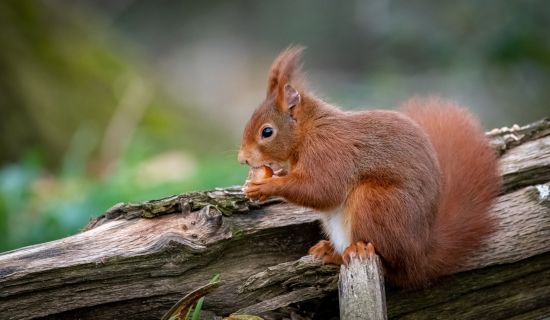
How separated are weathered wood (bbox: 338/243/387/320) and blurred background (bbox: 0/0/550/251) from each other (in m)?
1.76

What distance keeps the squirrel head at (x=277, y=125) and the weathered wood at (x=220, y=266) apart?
121 millimetres

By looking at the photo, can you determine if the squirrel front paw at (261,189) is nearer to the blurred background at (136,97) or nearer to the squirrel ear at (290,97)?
the squirrel ear at (290,97)

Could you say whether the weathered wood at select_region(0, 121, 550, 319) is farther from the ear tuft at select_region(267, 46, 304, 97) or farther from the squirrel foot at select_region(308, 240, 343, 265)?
the ear tuft at select_region(267, 46, 304, 97)

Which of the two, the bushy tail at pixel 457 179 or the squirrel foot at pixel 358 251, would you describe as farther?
the bushy tail at pixel 457 179

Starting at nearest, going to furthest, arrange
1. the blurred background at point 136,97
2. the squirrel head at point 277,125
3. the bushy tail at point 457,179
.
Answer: the bushy tail at point 457,179, the squirrel head at point 277,125, the blurred background at point 136,97


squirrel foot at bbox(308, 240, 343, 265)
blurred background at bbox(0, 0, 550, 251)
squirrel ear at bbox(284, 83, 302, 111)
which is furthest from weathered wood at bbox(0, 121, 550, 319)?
blurred background at bbox(0, 0, 550, 251)

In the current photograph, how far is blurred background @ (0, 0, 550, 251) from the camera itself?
378cm

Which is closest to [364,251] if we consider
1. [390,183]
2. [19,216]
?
[390,183]

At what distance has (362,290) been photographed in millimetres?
1859

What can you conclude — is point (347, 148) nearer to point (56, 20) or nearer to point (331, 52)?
point (56, 20)

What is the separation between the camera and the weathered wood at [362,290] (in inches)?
72.3

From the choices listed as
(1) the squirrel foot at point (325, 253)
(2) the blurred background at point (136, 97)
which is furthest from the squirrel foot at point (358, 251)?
(2) the blurred background at point (136, 97)

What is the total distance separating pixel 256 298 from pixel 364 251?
0.29 metres

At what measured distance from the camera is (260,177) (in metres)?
2.21
